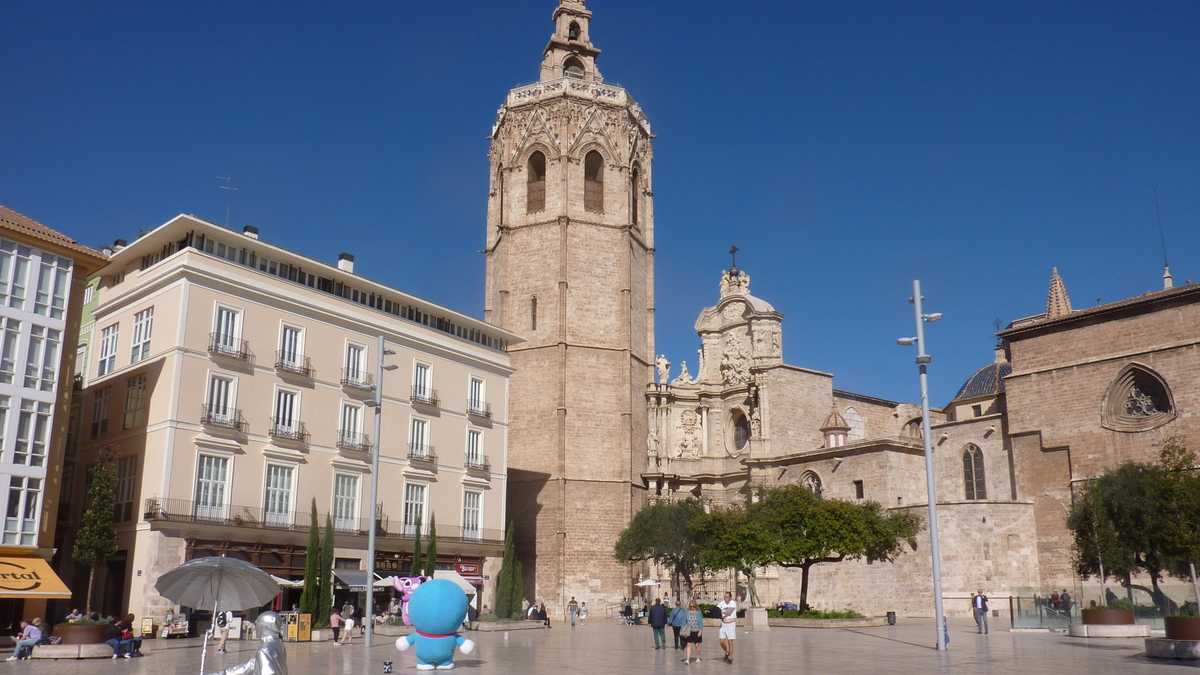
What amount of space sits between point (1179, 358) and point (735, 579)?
21611 mm

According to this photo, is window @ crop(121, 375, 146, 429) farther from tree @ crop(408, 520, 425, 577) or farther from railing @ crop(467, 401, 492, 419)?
railing @ crop(467, 401, 492, 419)

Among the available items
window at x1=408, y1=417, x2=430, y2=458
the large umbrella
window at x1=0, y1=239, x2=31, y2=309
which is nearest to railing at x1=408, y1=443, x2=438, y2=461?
window at x1=408, y1=417, x2=430, y2=458

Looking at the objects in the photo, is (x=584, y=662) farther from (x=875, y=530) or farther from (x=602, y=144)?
(x=602, y=144)

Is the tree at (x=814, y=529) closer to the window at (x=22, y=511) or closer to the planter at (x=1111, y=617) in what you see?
the planter at (x=1111, y=617)

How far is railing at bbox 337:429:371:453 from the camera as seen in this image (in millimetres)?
36156

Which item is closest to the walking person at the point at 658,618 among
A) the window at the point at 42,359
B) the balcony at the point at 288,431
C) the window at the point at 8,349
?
the balcony at the point at 288,431

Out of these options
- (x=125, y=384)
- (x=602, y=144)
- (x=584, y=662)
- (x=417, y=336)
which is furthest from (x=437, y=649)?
(x=602, y=144)

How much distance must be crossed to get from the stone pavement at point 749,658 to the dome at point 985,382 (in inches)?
1500

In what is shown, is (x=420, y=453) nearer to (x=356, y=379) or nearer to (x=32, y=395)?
(x=356, y=379)

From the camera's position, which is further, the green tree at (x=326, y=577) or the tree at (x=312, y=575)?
the green tree at (x=326, y=577)

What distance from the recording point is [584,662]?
65.2 feet

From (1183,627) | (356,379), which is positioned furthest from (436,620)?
(356,379)

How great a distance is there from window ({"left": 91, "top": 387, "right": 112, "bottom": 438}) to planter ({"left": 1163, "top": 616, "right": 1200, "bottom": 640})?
102ft

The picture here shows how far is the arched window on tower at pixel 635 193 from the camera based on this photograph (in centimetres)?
5553
